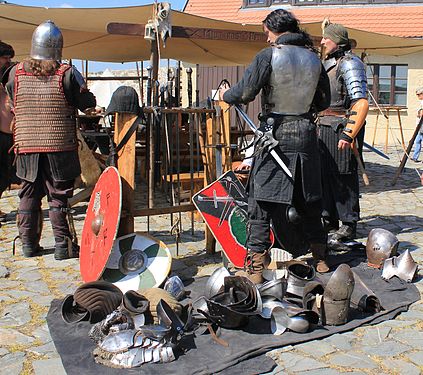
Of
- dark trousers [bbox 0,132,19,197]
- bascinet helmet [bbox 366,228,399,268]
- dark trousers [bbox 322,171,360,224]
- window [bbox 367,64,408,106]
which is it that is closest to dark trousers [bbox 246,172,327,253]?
bascinet helmet [bbox 366,228,399,268]

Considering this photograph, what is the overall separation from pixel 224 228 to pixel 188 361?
1.40 m

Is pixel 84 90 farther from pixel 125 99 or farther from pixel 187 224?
pixel 187 224

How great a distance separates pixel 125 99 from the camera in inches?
154

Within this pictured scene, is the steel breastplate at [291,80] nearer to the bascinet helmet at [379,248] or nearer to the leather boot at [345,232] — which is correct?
the bascinet helmet at [379,248]

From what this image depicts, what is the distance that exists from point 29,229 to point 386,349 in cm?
272

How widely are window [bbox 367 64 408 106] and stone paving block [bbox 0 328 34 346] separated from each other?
45.7 feet

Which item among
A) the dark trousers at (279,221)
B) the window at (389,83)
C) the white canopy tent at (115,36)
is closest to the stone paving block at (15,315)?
the dark trousers at (279,221)

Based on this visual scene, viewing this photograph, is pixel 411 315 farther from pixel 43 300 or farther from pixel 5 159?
pixel 5 159

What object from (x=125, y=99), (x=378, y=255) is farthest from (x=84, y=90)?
(x=378, y=255)

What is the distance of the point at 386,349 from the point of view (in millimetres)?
3039

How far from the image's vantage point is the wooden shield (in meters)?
4.07

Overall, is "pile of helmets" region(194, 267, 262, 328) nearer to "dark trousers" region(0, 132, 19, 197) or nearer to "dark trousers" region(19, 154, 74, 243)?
"dark trousers" region(19, 154, 74, 243)

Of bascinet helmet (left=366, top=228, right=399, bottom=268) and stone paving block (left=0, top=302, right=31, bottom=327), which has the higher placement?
bascinet helmet (left=366, top=228, right=399, bottom=268)

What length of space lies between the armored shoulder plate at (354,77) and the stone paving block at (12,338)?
285 centimetres
